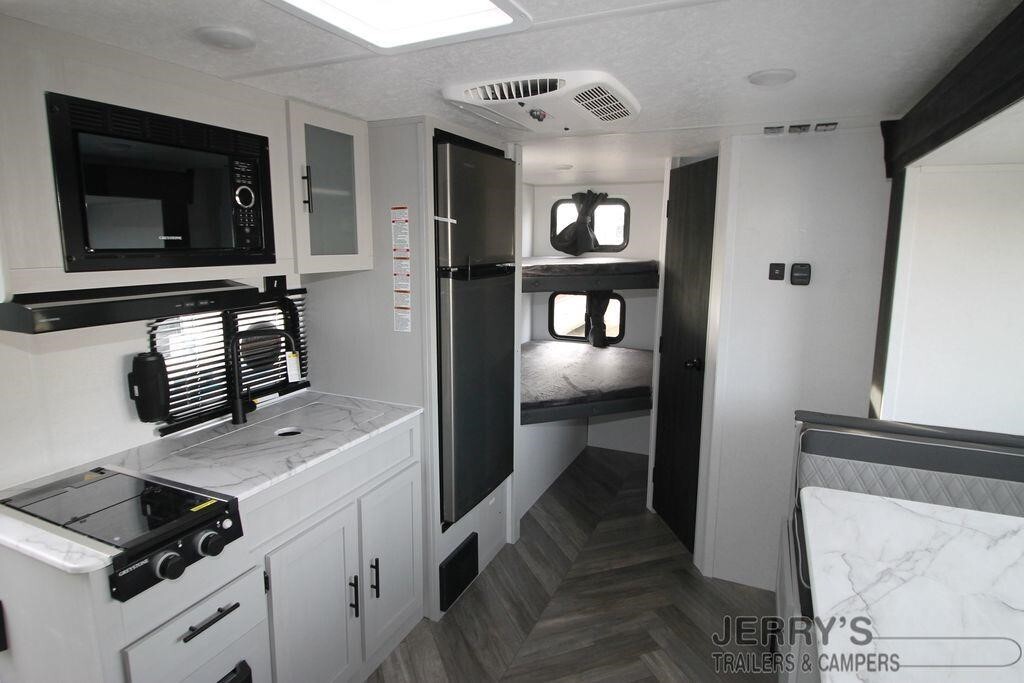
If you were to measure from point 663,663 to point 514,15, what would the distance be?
243cm

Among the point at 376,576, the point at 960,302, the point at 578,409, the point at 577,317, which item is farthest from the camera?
the point at 577,317

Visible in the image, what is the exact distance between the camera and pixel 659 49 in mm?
1477

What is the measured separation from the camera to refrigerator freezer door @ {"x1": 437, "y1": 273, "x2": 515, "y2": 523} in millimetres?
2389

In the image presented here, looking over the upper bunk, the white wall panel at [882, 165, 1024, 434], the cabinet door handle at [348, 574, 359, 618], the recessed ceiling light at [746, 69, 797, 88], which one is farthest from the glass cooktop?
the white wall panel at [882, 165, 1024, 434]

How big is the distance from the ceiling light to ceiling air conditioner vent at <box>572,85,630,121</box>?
1.81ft

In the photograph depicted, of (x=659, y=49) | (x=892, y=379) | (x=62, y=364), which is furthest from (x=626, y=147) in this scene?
(x=62, y=364)

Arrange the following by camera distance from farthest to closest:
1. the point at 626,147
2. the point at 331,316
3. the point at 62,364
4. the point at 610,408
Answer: the point at 610,408 < the point at 626,147 < the point at 331,316 < the point at 62,364

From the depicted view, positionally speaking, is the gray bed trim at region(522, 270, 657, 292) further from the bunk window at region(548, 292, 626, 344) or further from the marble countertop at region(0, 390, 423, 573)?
the marble countertop at region(0, 390, 423, 573)

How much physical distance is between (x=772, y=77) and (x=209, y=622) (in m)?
2.30

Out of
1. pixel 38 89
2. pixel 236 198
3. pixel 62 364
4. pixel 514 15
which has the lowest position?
pixel 62 364

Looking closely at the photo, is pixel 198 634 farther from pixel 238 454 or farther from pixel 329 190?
pixel 329 190

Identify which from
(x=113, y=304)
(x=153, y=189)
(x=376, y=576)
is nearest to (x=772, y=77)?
(x=153, y=189)

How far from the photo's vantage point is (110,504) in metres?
1.50

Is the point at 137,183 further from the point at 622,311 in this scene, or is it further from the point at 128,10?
the point at 622,311
